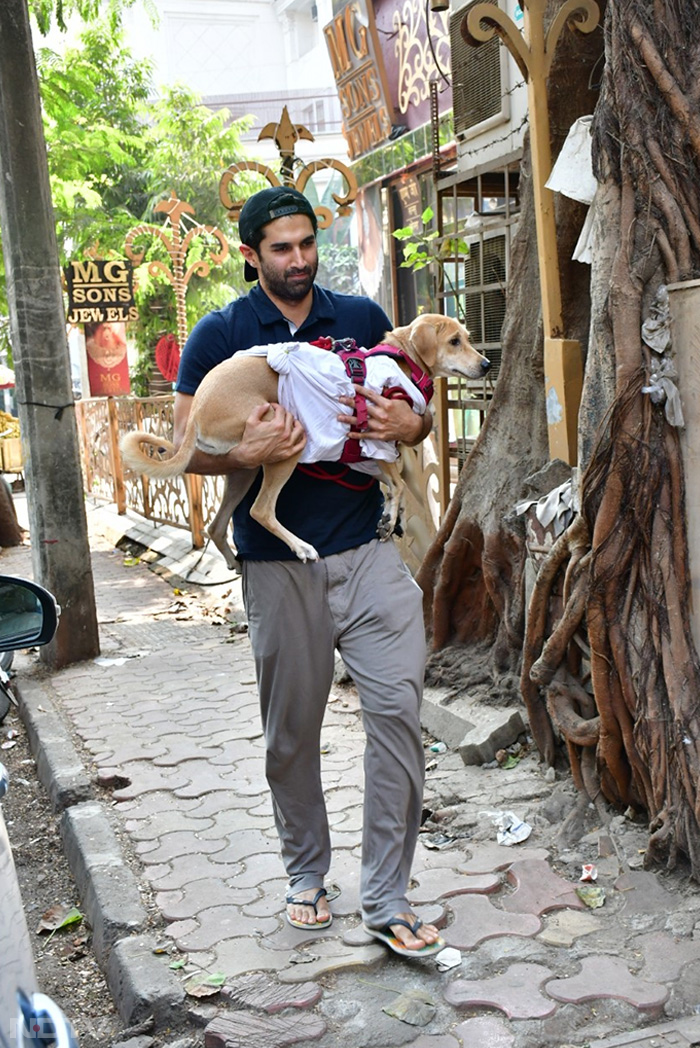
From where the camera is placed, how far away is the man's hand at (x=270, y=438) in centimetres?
326

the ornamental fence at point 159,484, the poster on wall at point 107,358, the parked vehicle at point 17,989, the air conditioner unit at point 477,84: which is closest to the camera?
the parked vehicle at point 17,989

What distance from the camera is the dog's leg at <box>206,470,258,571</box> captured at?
3549 mm

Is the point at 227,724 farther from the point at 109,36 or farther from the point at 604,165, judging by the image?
the point at 109,36

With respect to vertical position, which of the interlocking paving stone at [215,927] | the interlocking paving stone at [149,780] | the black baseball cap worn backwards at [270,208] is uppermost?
the black baseball cap worn backwards at [270,208]

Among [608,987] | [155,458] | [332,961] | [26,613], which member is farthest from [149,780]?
[26,613]

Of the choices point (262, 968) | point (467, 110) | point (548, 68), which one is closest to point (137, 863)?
point (262, 968)

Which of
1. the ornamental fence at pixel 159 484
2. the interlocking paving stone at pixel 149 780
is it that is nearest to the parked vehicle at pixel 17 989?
the interlocking paving stone at pixel 149 780

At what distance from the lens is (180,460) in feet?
11.9

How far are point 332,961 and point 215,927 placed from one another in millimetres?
506

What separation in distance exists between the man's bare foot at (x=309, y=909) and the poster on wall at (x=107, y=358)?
68.9ft

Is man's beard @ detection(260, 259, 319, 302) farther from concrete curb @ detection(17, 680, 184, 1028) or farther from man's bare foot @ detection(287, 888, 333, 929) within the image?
concrete curb @ detection(17, 680, 184, 1028)

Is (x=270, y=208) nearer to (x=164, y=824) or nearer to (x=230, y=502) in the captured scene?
(x=230, y=502)

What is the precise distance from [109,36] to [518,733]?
24768 millimetres

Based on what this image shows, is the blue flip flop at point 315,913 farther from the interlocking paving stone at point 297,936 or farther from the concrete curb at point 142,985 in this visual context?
the concrete curb at point 142,985
